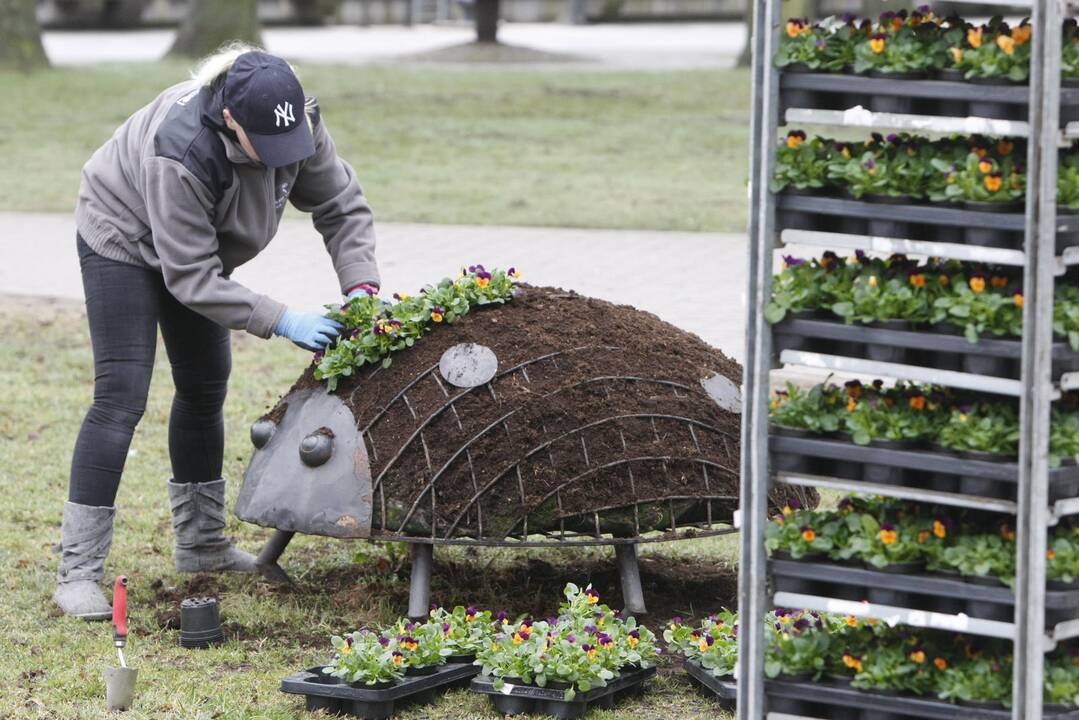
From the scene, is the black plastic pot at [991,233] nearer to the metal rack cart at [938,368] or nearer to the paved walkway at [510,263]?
the metal rack cart at [938,368]

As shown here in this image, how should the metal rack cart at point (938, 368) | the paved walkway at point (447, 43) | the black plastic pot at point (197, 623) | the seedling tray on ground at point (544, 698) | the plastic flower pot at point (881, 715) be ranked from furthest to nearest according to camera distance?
the paved walkway at point (447, 43) < the black plastic pot at point (197, 623) < the seedling tray on ground at point (544, 698) < the plastic flower pot at point (881, 715) < the metal rack cart at point (938, 368)

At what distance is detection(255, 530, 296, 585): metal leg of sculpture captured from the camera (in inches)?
229

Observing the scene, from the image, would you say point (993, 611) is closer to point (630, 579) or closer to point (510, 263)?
point (630, 579)

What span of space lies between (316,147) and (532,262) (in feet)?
18.7

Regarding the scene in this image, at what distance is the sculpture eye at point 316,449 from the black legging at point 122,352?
1.86ft

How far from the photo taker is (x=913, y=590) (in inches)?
146

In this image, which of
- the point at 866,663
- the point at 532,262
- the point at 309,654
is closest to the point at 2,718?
the point at 309,654

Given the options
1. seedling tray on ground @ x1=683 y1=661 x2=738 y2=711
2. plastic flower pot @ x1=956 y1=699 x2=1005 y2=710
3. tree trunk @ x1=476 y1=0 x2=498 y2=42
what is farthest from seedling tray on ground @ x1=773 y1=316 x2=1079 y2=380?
tree trunk @ x1=476 y1=0 x2=498 y2=42

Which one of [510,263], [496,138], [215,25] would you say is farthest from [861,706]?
[215,25]

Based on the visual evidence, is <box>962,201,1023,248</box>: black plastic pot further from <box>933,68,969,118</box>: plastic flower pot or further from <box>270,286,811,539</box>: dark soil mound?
<box>270,286,811,539</box>: dark soil mound

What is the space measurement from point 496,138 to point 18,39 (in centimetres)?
817

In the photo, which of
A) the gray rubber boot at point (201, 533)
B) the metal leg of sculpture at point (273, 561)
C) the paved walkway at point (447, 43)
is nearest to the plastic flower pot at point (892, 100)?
the metal leg of sculpture at point (273, 561)

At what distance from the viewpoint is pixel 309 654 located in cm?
515

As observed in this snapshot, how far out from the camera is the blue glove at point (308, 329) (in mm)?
5219
